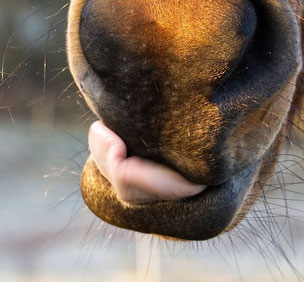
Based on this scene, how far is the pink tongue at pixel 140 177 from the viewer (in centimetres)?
137

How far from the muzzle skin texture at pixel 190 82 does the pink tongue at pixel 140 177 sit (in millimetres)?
16

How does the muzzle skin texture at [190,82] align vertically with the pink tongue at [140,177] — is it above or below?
above

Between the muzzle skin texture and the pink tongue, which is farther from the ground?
the muzzle skin texture

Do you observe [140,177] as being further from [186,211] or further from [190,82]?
[190,82]

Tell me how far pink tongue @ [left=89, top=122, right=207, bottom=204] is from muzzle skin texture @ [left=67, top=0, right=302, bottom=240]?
0.6 inches

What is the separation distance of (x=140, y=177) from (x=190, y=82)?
0.73 ft

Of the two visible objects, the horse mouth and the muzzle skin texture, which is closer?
the muzzle skin texture

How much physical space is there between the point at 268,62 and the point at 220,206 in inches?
11.6

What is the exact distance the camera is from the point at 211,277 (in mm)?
5906

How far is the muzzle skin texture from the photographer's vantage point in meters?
1.24

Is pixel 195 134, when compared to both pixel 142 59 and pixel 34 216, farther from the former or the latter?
pixel 34 216

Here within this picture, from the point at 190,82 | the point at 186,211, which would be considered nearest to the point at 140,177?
the point at 186,211

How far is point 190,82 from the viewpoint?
4.11 ft

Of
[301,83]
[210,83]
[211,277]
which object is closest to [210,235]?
[210,83]
